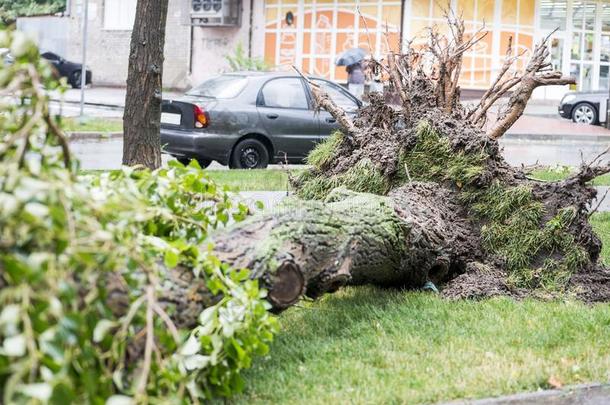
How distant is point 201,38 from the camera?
3950 cm

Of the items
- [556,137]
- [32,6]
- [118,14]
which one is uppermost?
[32,6]

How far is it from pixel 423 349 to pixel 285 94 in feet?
36.7

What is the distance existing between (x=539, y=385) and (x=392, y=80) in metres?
3.80

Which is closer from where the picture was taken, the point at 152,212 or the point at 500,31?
the point at 152,212

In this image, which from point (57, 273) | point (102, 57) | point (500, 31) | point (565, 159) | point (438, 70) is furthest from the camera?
point (102, 57)

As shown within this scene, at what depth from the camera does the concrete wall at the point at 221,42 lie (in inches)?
1491

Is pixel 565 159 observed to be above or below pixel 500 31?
below

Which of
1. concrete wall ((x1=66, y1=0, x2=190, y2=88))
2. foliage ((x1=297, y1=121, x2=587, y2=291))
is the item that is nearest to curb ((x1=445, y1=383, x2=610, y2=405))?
foliage ((x1=297, y1=121, x2=587, y2=291))

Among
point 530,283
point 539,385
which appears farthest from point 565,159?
point 539,385

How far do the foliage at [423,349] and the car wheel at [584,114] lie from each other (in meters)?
24.8

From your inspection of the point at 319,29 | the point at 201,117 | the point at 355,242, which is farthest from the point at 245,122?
the point at 319,29

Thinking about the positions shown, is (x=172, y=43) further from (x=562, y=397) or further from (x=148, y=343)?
(x=148, y=343)

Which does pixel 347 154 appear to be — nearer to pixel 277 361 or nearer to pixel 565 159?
pixel 277 361

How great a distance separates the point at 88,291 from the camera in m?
3.46
